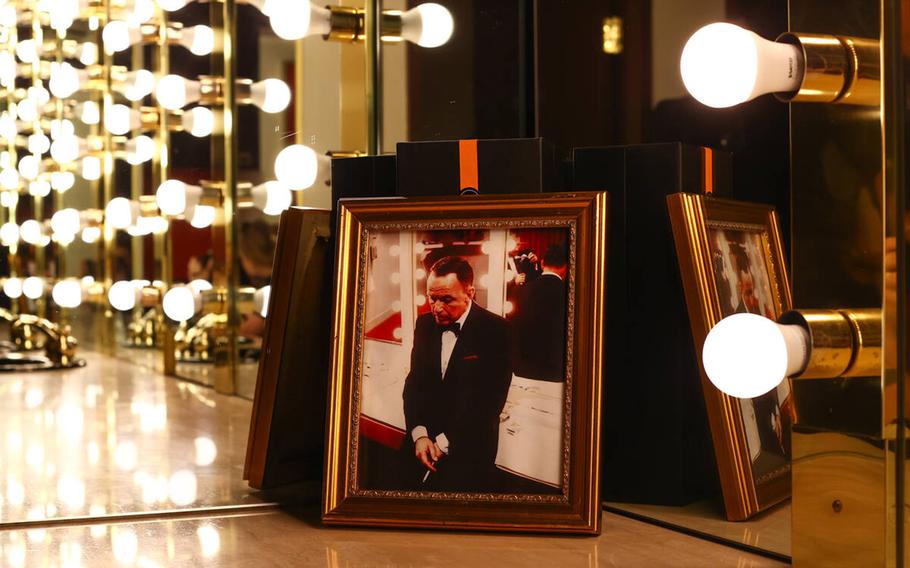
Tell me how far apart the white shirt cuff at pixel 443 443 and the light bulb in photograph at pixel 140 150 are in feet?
2.66

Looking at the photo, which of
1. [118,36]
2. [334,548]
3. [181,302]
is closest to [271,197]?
[181,302]

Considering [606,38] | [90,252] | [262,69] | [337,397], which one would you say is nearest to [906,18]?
[337,397]

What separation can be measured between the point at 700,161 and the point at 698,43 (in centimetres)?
32

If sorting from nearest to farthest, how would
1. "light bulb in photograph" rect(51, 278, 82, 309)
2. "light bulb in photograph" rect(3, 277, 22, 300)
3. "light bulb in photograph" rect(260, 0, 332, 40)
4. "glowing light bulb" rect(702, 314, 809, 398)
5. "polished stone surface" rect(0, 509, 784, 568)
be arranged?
"glowing light bulb" rect(702, 314, 809, 398) → "polished stone surface" rect(0, 509, 784, 568) → "light bulb in photograph" rect(260, 0, 332, 40) → "light bulb in photograph" rect(3, 277, 22, 300) → "light bulb in photograph" rect(51, 278, 82, 309)

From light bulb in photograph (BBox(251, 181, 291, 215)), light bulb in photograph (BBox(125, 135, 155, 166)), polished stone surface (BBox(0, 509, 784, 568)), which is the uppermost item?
light bulb in photograph (BBox(125, 135, 155, 166))

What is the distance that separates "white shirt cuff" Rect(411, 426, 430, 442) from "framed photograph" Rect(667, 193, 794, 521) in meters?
0.22

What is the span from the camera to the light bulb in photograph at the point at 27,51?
4.42ft

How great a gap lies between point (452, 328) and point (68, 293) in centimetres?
82

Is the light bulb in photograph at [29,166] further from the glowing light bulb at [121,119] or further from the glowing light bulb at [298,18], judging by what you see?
the glowing light bulb at [298,18]

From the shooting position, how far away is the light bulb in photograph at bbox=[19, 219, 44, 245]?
1.36 m

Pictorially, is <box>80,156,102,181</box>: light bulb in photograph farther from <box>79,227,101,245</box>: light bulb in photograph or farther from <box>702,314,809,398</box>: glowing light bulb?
<box>702,314,809,398</box>: glowing light bulb

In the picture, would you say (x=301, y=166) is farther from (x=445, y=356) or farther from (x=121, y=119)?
(x=445, y=356)

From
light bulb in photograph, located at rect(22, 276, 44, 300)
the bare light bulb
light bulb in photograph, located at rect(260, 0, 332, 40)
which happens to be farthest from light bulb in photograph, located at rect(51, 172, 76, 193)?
the bare light bulb

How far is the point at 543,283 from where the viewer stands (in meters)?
0.83
